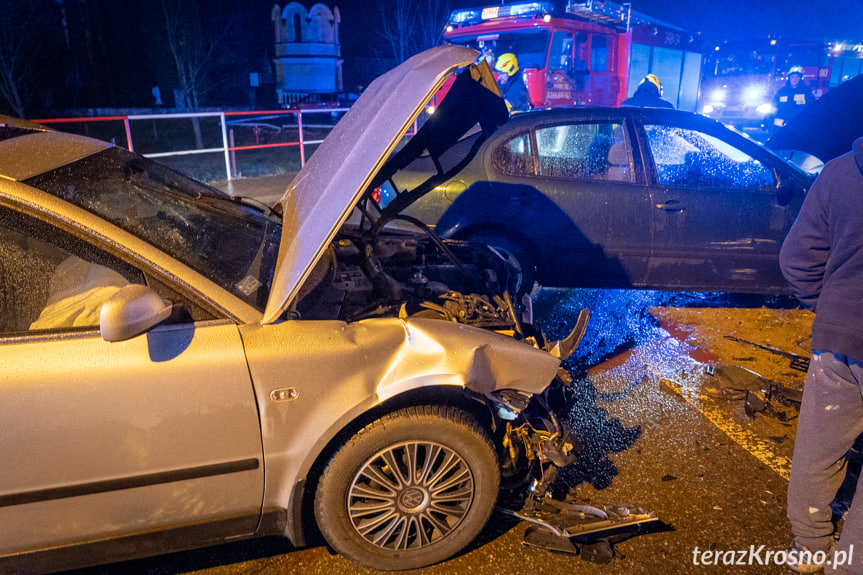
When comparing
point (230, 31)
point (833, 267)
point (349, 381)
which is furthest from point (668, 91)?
point (230, 31)

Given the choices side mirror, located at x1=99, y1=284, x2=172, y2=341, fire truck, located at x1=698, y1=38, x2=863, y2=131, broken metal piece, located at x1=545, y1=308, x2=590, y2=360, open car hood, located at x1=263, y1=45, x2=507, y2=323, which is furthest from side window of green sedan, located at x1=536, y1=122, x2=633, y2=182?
fire truck, located at x1=698, y1=38, x2=863, y2=131

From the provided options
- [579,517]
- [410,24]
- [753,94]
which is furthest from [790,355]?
[410,24]

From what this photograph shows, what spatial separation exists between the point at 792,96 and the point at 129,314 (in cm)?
1927

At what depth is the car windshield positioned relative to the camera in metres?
2.11

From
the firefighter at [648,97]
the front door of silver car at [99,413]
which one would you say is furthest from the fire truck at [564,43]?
the front door of silver car at [99,413]

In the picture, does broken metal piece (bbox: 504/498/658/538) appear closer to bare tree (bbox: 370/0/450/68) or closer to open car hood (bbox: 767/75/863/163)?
open car hood (bbox: 767/75/863/163)

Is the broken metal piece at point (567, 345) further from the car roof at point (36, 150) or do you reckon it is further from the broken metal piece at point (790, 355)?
the broken metal piece at point (790, 355)

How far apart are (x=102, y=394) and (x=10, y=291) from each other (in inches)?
20.8

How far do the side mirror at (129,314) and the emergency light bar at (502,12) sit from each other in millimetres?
10509

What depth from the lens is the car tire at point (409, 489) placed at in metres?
2.17

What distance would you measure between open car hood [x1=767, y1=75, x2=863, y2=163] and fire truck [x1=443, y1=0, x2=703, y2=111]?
4.57m

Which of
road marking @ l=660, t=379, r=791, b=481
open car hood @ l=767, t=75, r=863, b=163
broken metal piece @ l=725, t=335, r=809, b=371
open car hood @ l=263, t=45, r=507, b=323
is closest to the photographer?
open car hood @ l=263, t=45, r=507, b=323

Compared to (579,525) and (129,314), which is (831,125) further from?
(129,314)

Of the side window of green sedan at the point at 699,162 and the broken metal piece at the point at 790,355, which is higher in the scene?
the side window of green sedan at the point at 699,162
